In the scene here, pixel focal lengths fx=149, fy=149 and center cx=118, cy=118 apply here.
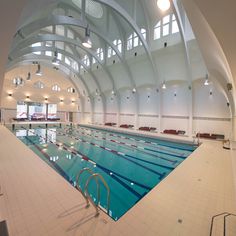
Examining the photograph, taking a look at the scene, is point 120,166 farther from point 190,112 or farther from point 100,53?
point 100,53

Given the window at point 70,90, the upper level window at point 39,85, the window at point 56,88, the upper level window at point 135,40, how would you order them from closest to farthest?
the upper level window at point 135,40 < the upper level window at point 39,85 < the window at point 56,88 < the window at point 70,90

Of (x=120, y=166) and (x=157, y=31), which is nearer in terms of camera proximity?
(x=120, y=166)

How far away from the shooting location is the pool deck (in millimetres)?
2098

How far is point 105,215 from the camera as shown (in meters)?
2.39

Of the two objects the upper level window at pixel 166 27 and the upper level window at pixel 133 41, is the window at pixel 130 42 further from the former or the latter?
the upper level window at pixel 166 27

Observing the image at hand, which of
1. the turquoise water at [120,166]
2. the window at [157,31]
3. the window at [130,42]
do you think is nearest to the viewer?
the turquoise water at [120,166]

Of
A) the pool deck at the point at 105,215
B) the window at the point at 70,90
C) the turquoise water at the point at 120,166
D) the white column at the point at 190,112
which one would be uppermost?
the window at the point at 70,90

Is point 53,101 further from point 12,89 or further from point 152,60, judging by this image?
point 152,60

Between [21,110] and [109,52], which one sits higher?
[109,52]

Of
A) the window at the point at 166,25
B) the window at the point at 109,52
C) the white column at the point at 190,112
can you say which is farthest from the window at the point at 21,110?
the white column at the point at 190,112

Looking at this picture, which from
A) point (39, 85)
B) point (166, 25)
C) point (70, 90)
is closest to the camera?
point (166, 25)

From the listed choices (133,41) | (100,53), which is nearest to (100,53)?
(100,53)

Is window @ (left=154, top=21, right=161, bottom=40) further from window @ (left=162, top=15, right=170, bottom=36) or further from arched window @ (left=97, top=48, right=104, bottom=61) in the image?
arched window @ (left=97, top=48, right=104, bottom=61)

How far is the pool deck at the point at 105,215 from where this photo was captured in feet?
6.88
